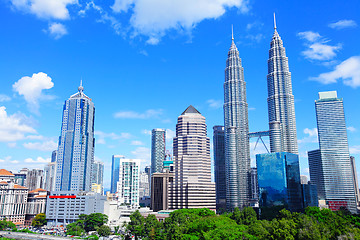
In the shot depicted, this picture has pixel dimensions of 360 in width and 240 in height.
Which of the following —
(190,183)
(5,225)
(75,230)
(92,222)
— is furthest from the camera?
(190,183)

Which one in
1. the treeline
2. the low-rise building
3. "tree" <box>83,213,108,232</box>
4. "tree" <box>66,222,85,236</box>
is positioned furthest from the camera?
the low-rise building

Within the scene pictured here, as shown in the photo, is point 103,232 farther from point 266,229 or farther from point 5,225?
point 266,229

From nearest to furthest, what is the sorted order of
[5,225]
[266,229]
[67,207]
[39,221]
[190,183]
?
[266,229]
[5,225]
[39,221]
[67,207]
[190,183]

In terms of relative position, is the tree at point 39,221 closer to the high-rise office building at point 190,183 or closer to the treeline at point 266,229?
the high-rise office building at point 190,183

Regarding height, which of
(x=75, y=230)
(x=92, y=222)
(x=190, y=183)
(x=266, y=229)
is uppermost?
(x=190, y=183)

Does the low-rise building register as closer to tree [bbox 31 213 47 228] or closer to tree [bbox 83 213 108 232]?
tree [bbox 31 213 47 228]

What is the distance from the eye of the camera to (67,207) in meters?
194

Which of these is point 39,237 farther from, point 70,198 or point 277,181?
point 277,181

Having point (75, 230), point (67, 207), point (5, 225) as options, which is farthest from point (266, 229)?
point (67, 207)

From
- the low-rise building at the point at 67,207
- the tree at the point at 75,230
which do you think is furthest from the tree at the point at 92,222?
the low-rise building at the point at 67,207

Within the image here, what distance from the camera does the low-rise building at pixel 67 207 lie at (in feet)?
630

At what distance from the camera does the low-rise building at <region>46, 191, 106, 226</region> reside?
19200 centimetres

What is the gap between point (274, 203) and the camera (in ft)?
641

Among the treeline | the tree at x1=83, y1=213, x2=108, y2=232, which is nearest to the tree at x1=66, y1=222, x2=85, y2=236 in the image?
the tree at x1=83, y1=213, x2=108, y2=232
